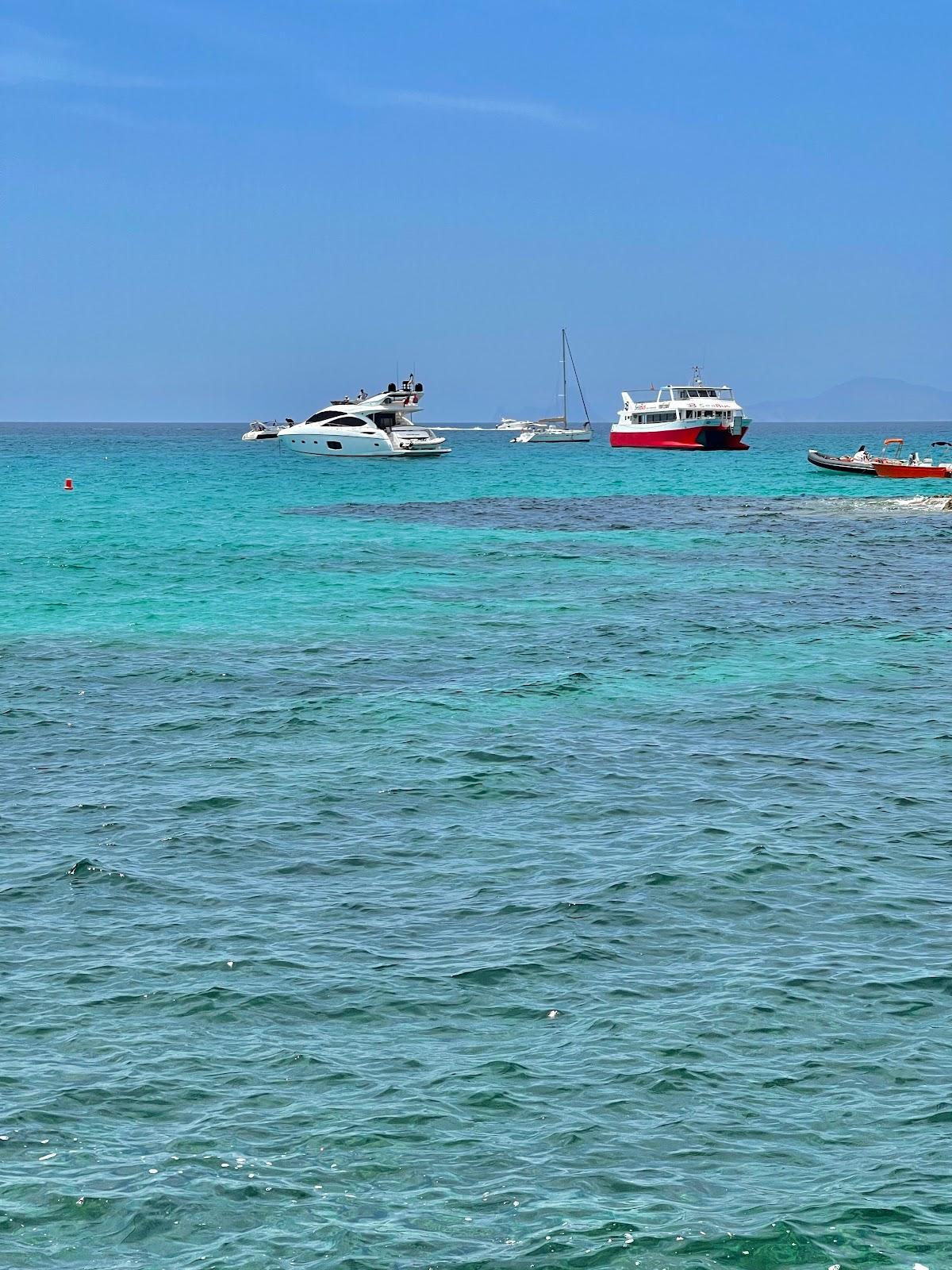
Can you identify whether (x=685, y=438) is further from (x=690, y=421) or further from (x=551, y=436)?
(x=551, y=436)

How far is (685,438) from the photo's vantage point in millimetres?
122000

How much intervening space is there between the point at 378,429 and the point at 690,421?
28.3 metres

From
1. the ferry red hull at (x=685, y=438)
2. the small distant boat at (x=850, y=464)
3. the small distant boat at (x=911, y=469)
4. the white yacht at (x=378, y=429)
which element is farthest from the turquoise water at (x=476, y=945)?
the ferry red hull at (x=685, y=438)

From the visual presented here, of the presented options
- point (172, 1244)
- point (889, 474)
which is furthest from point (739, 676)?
point (889, 474)

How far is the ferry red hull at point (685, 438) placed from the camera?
11969 centimetres

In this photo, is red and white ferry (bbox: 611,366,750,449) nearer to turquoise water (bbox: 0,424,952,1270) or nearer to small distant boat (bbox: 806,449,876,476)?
small distant boat (bbox: 806,449,876,476)

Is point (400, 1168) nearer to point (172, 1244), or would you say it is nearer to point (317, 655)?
point (172, 1244)

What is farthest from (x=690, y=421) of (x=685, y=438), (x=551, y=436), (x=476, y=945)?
(x=476, y=945)

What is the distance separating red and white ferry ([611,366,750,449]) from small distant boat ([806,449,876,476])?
35579 mm

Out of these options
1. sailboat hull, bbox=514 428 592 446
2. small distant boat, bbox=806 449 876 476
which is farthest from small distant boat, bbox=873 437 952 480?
sailboat hull, bbox=514 428 592 446

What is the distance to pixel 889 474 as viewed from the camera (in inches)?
2990

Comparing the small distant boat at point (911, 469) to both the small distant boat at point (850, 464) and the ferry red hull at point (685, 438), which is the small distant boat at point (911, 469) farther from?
the ferry red hull at point (685, 438)

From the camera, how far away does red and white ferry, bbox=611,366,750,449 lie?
394ft

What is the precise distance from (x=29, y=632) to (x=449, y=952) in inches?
752
